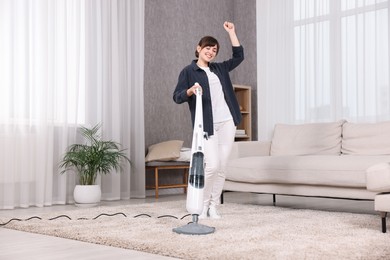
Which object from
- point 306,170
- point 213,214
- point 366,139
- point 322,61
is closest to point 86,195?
point 213,214

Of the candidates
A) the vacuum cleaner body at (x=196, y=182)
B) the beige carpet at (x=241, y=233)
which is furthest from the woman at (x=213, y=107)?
the vacuum cleaner body at (x=196, y=182)

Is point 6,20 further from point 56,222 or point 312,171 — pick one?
point 312,171

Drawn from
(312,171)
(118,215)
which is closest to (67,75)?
(118,215)

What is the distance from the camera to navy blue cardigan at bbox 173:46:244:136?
9.48 ft

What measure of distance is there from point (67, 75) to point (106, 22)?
2.22 ft

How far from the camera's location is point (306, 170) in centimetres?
348

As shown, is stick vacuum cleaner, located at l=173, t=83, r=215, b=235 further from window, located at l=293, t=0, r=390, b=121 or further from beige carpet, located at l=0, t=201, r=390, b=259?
window, located at l=293, t=0, r=390, b=121

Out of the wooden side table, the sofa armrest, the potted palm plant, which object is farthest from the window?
the potted palm plant

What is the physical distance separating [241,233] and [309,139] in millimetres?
1967

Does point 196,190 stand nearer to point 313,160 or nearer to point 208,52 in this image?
point 208,52

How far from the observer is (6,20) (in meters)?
4.05

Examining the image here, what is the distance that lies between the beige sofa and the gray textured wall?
52.9 inches

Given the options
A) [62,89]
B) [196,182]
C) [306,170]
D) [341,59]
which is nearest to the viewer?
[196,182]

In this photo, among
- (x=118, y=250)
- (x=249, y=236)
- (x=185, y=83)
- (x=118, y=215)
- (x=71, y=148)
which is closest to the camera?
(x=118, y=250)
